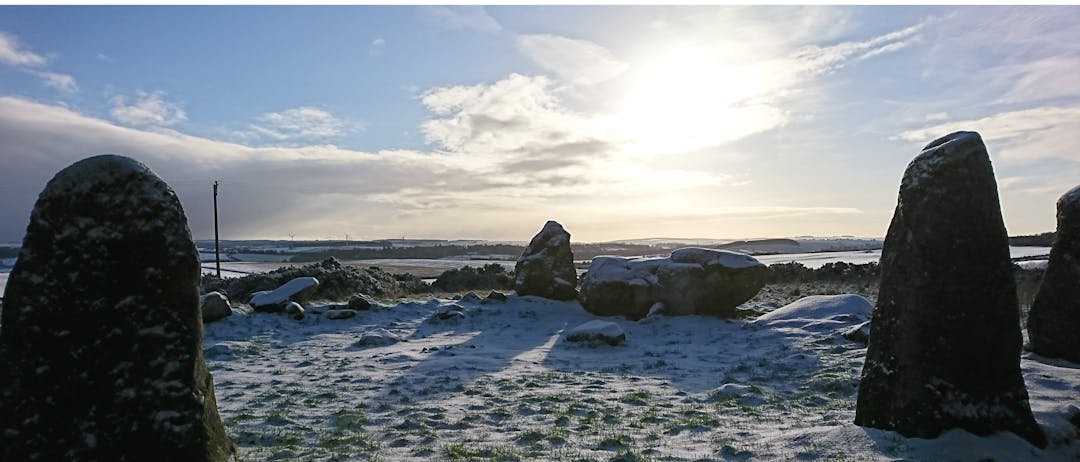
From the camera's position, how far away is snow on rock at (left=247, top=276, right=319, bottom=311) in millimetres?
15609

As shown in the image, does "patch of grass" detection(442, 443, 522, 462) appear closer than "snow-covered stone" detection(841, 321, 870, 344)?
Yes

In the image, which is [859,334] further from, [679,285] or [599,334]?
[679,285]

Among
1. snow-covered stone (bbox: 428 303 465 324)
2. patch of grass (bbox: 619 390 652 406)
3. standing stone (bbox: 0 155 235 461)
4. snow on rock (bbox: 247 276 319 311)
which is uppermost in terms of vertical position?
standing stone (bbox: 0 155 235 461)

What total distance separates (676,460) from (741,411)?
7.54ft

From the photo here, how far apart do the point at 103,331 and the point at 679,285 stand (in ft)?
45.8

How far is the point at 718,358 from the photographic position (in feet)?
38.4

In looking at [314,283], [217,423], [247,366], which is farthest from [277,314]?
[217,423]

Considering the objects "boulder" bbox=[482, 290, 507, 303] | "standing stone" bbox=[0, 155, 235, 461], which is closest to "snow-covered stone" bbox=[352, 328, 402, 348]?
"boulder" bbox=[482, 290, 507, 303]

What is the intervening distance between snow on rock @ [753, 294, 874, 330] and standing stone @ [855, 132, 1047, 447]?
24.4 feet

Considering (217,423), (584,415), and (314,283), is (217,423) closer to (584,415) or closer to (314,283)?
(584,415)

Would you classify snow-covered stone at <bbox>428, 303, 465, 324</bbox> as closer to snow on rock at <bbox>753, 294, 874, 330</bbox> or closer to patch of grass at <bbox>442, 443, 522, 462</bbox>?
snow on rock at <bbox>753, 294, 874, 330</bbox>

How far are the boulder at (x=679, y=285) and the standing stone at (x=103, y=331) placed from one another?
13198 millimetres

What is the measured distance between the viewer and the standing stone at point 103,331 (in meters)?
4.06

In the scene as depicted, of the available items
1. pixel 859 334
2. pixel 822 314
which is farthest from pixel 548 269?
pixel 859 334
